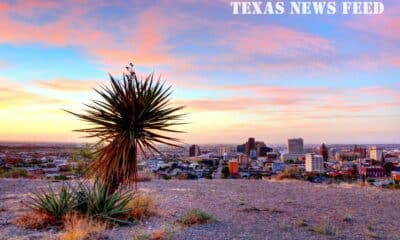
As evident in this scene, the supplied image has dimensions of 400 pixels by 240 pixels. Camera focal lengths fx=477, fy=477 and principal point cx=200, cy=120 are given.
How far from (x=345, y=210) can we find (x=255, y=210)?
7.51 feet

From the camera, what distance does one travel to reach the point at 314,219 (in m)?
10.2

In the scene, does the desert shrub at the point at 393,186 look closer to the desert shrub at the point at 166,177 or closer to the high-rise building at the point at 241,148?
the desert shrub at the point at 166,177

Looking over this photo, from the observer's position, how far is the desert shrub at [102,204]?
9.03 meters

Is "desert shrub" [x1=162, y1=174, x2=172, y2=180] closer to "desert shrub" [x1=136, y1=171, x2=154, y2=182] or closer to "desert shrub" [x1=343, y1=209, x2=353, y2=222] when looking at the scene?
"desert shrub" [x1=136, y1=171, x2=154, y2=182]

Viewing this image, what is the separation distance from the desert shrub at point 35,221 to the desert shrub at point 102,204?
637mm

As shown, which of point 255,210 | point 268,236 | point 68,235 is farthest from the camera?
point 255,210

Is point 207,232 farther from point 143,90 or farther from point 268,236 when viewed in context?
point 143,90

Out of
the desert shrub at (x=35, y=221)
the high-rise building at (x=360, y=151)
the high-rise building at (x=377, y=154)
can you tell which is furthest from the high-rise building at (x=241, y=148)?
the desert shrub at (x=35, y=221)

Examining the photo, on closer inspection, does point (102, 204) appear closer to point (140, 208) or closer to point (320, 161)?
point (140, 208)

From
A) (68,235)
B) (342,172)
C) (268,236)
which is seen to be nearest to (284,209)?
(268,236)

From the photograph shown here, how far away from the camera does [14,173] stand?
1988 centimetres

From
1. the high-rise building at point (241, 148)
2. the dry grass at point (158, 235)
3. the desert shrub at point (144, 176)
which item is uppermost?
the high-rise building at point (241, 148)

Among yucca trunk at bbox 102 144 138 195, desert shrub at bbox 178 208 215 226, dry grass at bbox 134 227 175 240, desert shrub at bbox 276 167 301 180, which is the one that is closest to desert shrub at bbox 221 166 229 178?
desert shrub at bbox 276 167 301 180

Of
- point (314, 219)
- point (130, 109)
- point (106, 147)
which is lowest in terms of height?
point (314, 219)
